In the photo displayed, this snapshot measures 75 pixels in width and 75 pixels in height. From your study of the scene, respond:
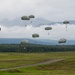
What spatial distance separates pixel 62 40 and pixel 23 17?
2145cm

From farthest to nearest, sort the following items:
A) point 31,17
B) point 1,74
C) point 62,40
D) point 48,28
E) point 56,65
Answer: point 56,65, point 62,40, point 48,28, point 31,17, point 1,74

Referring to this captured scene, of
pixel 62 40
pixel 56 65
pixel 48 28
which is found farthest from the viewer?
pixel 56 65

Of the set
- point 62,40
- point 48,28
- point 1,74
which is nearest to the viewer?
point 1,74

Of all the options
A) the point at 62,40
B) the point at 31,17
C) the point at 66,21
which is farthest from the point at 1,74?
the point at 62,40

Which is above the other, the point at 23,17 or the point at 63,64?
the point at 23,17

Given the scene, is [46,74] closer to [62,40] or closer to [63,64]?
[62,40]

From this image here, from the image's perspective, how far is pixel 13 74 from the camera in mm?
64625

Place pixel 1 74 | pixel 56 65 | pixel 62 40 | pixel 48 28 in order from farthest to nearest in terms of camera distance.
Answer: pixel 56 65
pixel 62 40
pixel 48 28
pixel 1 74

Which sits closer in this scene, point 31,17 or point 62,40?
point 31,17

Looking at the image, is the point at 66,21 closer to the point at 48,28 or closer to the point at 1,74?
the point at 48,28

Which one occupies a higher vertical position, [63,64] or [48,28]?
[48,28]

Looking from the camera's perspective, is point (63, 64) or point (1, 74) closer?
point (1, 74)

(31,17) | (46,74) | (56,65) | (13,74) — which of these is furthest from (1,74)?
(56,65)

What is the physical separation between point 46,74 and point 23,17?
1241cm
